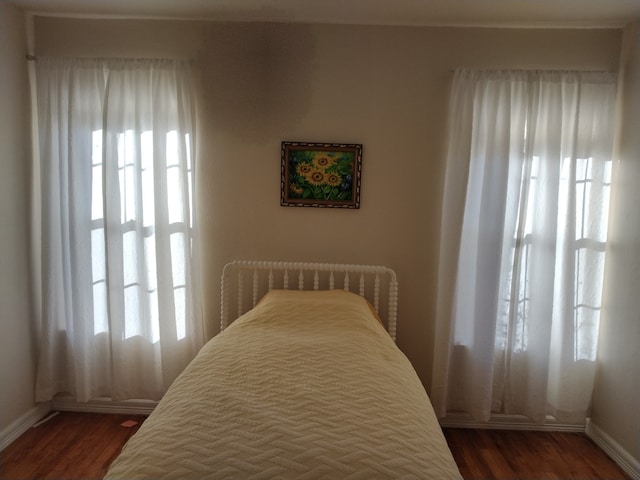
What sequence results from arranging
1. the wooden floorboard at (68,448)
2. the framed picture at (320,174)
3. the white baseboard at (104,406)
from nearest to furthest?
the wooden floorboard at (68,448)
the framed picture at (320,174)
the white baseboard at (104,406)

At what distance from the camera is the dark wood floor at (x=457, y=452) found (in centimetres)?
193

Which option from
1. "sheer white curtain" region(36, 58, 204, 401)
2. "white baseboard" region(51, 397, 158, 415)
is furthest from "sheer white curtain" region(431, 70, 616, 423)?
"white baseboard" region(51, 397, 158, 415)

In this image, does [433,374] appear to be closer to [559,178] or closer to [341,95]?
[559,178]

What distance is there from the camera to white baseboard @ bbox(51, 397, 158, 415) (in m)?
2.42

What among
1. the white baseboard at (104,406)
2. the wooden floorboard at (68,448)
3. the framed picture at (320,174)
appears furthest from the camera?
the white baseboard at (104,406)

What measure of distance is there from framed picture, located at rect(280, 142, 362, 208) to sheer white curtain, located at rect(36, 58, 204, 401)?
24.0 inches

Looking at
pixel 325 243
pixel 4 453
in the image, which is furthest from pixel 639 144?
pixel 4 453

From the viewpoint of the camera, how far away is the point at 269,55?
7.32ft

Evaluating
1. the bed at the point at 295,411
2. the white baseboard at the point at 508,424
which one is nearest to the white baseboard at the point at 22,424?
the bed at the point at 295,411

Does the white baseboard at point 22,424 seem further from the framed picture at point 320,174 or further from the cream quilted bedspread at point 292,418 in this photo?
the framed picture at point 320,174

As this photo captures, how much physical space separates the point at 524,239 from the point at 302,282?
4.59ft

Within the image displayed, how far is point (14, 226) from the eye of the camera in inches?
86.9

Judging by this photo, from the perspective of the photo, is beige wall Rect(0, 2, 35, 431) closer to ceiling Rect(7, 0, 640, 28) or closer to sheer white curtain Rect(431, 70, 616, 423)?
ceiling Rect(7, 0, 640, 28)

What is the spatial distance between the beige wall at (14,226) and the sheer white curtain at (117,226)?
0.35 ft
